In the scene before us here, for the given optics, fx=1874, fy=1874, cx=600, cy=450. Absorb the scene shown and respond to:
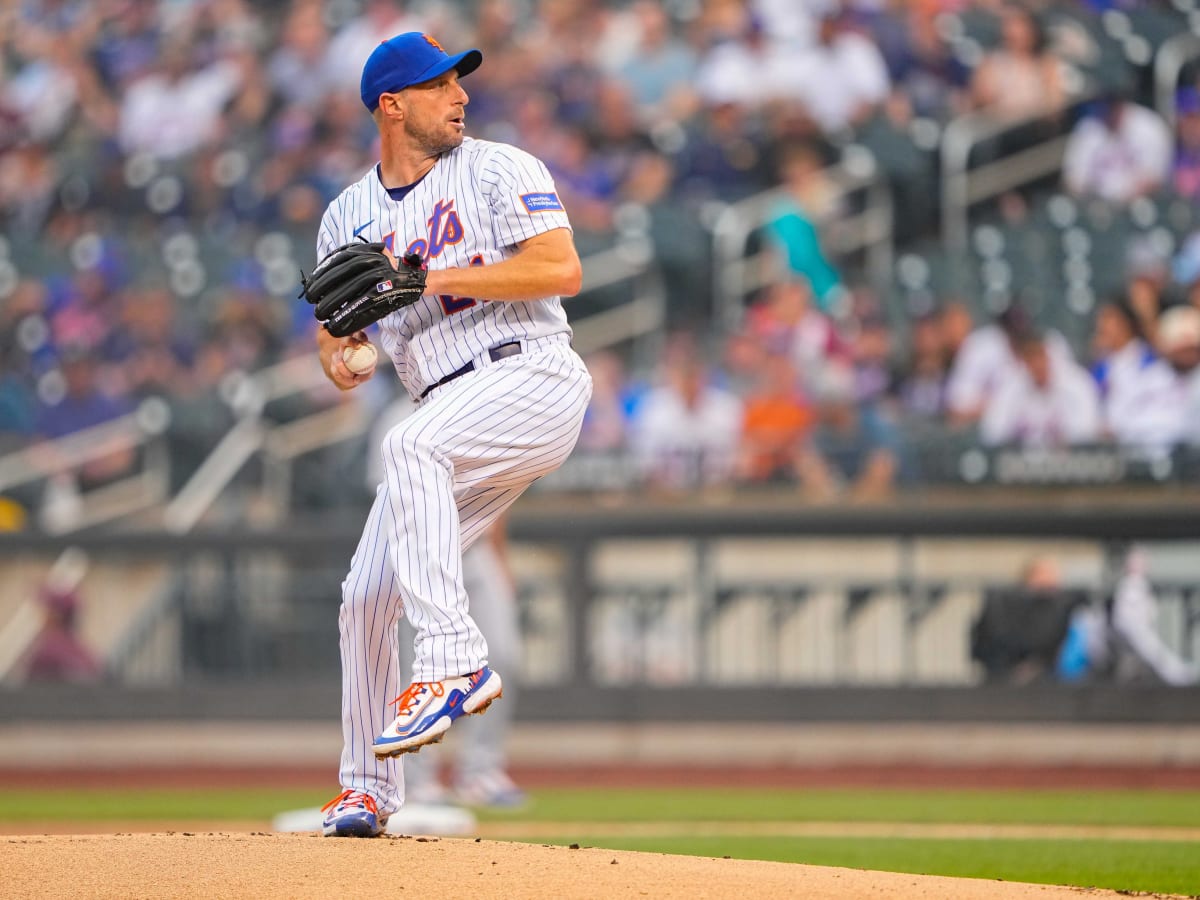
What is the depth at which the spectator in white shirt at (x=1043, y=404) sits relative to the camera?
32.9ft

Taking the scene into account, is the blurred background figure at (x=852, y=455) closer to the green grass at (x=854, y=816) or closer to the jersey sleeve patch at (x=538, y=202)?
the green grass at (x=854, y=816)

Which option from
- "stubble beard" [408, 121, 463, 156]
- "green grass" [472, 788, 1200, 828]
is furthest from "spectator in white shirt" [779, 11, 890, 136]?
"stubble beard" [408, 121, 463, 156]

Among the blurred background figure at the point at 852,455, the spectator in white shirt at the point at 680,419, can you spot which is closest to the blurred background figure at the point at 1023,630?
the blurred background figure at the point at 852,455

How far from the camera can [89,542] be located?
1020 centimetres

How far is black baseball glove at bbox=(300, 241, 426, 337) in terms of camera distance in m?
4.51

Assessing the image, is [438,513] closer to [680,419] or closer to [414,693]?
[414,693]

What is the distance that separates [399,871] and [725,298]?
829 cm

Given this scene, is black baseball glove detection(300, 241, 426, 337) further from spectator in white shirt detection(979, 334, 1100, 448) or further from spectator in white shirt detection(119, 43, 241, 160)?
spectator in white shirt detection(119, 43, 241, 160)

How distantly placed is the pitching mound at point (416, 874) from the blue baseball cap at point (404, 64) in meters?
1.88

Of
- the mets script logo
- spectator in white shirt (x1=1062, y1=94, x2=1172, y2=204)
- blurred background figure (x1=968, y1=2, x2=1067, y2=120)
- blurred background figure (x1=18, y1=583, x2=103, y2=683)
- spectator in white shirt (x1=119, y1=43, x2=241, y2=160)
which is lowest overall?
blurred background figure (x1=18, y1=583, x2=103, y2=683)

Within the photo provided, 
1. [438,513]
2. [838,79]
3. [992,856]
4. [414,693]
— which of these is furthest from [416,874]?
[838,79]

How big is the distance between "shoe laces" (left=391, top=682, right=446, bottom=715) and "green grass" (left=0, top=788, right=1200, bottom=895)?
1.77 m

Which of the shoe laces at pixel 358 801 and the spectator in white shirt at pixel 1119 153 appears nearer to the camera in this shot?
the shoe laces at pixel 358 801

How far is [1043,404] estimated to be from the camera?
10109 millimetres
